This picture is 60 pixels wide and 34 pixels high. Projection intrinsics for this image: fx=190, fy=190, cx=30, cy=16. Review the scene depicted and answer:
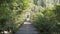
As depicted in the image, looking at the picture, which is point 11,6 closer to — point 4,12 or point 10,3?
point 10,3

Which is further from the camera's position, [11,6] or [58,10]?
[11,6]

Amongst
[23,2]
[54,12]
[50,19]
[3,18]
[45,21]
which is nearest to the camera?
[3,18]

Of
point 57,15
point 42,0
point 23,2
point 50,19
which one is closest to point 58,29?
point 57,15

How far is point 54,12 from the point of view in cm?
1058

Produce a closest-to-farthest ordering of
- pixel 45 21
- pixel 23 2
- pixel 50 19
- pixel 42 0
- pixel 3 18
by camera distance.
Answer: pixel 3 18
pixel 50 19
pixel 45 21
pixel 23 2
pixel 42 0

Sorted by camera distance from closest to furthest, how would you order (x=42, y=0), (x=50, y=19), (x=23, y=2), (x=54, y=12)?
1. (x=54, y=12)
2. (x=50, y=19)
3. (x=23, y=2)
4. (x=42, y=0)

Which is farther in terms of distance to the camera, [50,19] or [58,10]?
[50,19]

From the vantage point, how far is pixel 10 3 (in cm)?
1096

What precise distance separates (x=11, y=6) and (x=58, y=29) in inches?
122

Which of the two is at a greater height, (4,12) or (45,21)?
(4,12)

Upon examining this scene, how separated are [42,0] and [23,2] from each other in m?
8.12

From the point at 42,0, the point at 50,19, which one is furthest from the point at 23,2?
the point at 42,0

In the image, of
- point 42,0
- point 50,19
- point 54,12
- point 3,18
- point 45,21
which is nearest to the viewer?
point 3,18

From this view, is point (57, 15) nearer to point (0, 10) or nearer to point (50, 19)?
point (50, 19)
